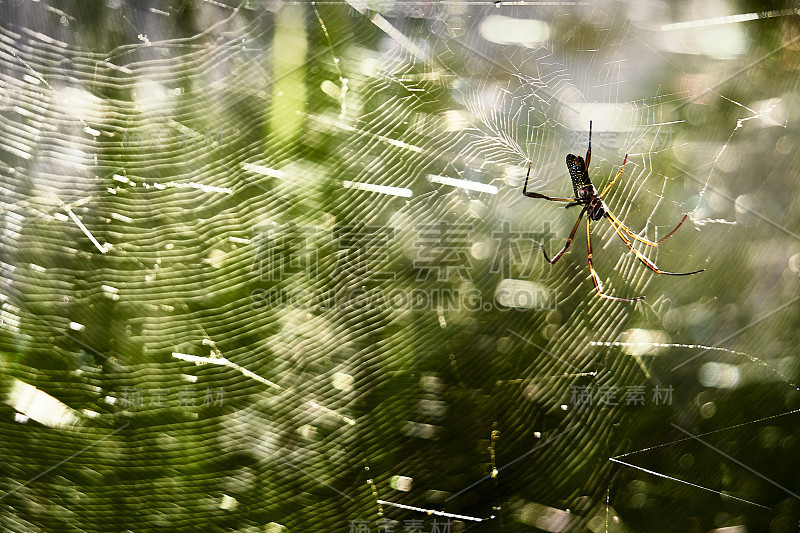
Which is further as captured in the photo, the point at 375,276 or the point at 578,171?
the point at 375,276

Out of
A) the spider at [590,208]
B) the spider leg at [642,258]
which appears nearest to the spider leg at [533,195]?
the spider at [590,208]

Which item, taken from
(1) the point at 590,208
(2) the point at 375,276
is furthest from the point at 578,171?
(2) the point at 375,276

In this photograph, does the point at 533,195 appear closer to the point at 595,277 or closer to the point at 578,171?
the point at 578,171

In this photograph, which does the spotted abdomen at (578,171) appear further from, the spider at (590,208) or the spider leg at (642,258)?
the spider leg at (642,258)

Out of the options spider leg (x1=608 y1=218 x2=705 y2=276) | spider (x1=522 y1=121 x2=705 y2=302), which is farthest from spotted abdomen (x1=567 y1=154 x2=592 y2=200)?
spider leg (x1=608 y1=218 x2=705 y2=276)

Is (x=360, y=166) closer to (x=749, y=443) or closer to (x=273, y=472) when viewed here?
(x=273, y=472)

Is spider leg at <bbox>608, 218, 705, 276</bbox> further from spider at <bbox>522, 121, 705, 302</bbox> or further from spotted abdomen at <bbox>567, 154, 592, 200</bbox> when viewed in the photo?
spotted abdomen at <bbox>567, 154, 592, 200</bbox>
